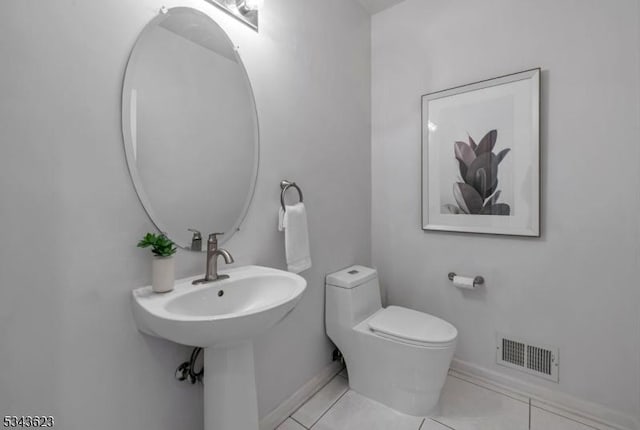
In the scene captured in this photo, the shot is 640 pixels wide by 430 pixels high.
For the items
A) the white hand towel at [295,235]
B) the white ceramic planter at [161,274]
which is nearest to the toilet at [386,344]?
the white hand towel at [295,235]

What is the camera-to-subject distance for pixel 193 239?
1.13 m

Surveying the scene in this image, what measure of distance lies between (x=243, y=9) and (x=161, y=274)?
3.81 ft

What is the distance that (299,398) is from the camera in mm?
→ 1604

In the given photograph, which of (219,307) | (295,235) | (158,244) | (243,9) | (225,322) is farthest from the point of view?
(295,235)

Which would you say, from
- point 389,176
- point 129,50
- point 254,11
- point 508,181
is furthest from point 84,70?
point 508,181

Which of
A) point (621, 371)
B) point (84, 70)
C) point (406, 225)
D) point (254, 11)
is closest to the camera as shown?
point (84, 70)

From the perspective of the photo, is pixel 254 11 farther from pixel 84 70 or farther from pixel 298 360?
pixel 298 360

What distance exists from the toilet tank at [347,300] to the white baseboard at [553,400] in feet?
2.38

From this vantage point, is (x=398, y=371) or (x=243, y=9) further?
(x=398, y=371)

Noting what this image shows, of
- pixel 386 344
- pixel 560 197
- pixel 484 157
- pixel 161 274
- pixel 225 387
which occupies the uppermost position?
pixel 484 157

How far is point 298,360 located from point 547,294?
4.68 ft

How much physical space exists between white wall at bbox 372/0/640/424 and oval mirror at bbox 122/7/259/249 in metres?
1.26

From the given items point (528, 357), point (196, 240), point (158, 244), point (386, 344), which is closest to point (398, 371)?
point (386, 344)

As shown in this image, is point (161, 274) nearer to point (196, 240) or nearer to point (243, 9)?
point (196, 240)
